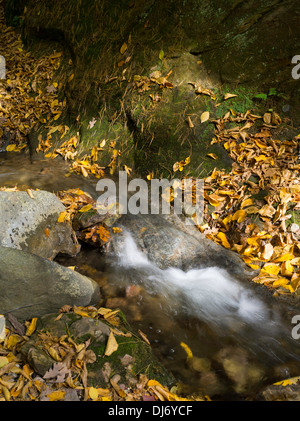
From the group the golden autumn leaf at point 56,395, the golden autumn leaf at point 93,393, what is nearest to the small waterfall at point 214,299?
the golden autumn leaf at point 93,393

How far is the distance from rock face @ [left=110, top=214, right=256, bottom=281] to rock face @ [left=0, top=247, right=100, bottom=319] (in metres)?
1.22

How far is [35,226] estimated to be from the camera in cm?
342

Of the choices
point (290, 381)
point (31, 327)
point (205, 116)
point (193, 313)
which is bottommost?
point (290, 381)

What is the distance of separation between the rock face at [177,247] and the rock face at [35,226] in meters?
0.66

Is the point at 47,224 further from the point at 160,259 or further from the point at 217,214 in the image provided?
the point at 217,214

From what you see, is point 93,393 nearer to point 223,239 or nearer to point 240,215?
point 223,239

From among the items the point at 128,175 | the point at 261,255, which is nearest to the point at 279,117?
the point at 261,255

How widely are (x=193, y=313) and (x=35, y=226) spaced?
205 centimetres

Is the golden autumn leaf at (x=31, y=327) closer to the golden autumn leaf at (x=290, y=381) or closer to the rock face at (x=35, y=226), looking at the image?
the rock face at (x=35, y=226)

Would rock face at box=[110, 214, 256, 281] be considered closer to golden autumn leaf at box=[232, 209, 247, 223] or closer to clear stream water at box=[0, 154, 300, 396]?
clear stream water at box=[0, 154, 300, 396]

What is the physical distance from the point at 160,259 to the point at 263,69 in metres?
3.22

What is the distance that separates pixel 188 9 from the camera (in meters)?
4.73

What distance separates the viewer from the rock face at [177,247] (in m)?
3.74

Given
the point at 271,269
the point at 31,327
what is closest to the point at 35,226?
the point at 31,327
